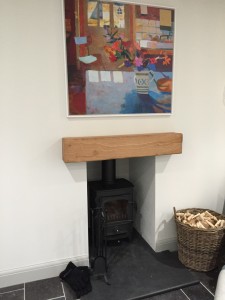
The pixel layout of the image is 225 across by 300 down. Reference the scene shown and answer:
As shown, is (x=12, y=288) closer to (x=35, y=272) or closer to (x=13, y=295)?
(x=13, y=295)

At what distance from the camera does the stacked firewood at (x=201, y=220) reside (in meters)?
2.20

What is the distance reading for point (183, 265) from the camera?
2.28 meters

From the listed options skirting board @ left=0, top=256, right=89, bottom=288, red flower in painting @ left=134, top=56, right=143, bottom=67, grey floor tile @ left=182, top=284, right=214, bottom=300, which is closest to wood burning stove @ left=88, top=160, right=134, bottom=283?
skirting board @ left=0, top=256, right=89, bottom=288

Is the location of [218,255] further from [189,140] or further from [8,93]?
[8,93]

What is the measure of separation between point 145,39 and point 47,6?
80 cm

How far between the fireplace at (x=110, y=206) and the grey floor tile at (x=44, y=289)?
503mm

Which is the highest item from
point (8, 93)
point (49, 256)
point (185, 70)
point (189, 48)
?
point (189, 48)

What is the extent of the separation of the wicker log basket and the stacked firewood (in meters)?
0.07

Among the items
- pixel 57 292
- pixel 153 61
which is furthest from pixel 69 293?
pixel 153 61

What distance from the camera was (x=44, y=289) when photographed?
2.02m

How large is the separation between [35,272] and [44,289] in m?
0.16

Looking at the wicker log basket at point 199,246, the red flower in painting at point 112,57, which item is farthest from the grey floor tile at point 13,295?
the red flower in painting at point 112,57

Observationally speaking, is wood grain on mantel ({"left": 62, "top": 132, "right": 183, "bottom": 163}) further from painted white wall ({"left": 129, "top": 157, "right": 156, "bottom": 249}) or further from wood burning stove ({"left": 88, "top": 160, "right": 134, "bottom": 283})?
wood burning stove ({"left": 88, "top": 160, "right": 134, "bottom": 283})

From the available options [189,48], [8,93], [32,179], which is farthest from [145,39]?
[32,179]
